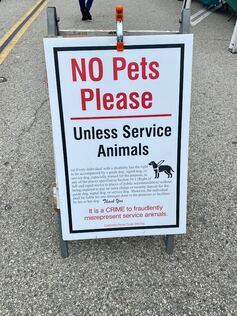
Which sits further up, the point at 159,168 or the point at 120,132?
the point at 120,132

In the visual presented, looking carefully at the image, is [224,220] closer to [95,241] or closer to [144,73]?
[95,241]

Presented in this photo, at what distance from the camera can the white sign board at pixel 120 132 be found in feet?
6.76

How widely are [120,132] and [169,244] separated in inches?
35.0

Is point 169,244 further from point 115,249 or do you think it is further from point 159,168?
point 159,168

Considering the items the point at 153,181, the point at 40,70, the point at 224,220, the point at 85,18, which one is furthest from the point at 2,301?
the point at 85,18

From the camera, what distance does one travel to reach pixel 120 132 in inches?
88.7

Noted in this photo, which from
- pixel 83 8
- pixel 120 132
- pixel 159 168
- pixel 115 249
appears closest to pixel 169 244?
pixel 115 249

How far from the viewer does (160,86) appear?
2.15m

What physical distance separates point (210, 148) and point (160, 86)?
1.96 meters

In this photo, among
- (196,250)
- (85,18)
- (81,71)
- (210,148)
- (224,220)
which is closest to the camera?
(81,71)

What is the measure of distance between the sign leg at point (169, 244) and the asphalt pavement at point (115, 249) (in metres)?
0.04

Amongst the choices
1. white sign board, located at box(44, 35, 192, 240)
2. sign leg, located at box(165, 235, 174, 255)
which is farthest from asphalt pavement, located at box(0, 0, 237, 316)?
white sign board, located at box(44, 35, 192, 240)

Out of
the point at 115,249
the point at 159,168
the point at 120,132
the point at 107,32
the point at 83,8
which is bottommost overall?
the point at 115,249

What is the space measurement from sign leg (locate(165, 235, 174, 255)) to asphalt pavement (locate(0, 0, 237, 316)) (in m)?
0.04
